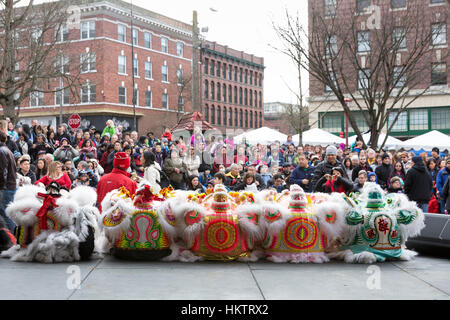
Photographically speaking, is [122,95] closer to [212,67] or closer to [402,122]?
[212,67]

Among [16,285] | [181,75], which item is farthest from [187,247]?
[181,75]

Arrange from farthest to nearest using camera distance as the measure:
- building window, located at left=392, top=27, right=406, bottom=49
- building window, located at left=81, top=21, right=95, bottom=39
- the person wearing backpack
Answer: building window, located at left=81, top=21, right=95, bottom=39
building window, located at left=392, top=27, right=406, bottom=49
the person wearing backpack

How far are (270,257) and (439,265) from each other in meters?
2.46

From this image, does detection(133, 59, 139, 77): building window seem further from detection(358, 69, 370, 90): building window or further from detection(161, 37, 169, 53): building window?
detection(358, 69, 370, 90): building window

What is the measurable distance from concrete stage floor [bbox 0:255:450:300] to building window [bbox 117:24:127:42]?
43546 millimetres

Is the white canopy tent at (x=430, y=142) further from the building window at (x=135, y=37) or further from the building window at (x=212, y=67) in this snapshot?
the building window at (x=212, y=67)

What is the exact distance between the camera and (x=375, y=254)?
797 cm

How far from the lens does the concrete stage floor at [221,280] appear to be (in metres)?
5.75

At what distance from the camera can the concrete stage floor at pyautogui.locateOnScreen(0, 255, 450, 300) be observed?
18.9 feet

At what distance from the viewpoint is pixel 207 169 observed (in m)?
17.0

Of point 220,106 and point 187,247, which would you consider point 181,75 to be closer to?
point 220,106

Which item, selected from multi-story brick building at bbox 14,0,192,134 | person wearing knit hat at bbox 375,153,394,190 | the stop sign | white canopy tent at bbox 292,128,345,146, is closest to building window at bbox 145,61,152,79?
multi-story brick building at bbox 14,0,192,134

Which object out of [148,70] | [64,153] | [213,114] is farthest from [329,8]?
[213,114]

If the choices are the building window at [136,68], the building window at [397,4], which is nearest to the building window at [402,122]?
the building window at [397,4]
